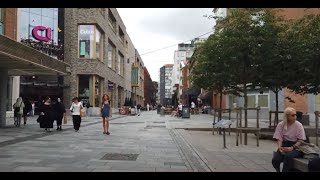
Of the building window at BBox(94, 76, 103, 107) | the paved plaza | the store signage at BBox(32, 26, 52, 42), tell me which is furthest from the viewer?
the building window at BBox(94, 76, 103, 107)

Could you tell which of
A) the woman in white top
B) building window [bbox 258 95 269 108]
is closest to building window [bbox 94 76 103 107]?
building window [bbox 258 95 269 108]

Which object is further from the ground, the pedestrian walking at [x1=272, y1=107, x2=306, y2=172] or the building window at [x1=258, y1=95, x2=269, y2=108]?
the building window at [x1=258, y1=95, x2=269, y2=108]

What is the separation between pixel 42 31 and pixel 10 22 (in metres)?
17.6

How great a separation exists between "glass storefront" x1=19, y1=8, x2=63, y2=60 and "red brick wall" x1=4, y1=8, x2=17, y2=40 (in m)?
14.7

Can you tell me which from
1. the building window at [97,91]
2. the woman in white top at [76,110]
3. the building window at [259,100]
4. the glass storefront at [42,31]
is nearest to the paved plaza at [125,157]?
the woman in white top at [76,110]

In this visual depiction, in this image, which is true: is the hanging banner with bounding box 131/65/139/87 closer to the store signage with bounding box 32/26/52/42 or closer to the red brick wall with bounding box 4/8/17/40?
the store signage with bounding box 32/26/52/42

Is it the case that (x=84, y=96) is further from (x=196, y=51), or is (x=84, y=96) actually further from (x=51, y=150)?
(x=51, y=150)

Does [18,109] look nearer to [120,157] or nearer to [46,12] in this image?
[120,157]

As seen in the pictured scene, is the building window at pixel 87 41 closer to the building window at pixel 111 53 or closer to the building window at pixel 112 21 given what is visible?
the building window at pixel 111 53

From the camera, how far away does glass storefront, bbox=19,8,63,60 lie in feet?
145

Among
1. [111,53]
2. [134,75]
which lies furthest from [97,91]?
[134,75]

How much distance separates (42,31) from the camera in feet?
149

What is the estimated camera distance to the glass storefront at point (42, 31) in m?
44.2
